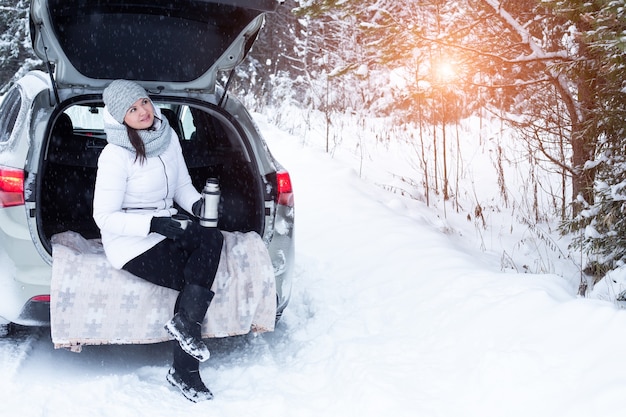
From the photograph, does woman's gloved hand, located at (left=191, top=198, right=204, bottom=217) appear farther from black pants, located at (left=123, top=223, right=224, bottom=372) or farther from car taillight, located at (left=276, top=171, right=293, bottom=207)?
car taillight, located at (left=276, top=171, right=293, bottom=207)

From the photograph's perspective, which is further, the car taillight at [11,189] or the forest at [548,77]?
the forest at [548,77]

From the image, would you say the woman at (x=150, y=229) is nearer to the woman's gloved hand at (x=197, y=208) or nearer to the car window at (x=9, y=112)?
the woman's gloved hand at (x=197, y=208)

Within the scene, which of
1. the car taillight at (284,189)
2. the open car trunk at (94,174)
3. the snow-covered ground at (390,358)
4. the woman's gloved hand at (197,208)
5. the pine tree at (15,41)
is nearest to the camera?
the snow-covered ground at (390,358)

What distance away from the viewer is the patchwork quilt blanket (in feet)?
11.3

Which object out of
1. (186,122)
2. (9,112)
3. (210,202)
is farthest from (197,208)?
(186,122)

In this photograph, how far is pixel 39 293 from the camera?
11.3 feet

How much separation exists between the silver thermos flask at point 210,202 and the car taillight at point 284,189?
1.74ft

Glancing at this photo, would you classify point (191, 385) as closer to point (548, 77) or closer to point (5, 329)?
point (5, 329)

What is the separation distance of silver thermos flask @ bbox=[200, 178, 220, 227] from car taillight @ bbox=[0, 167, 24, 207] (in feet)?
3.35

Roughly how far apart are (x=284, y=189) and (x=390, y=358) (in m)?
1.30

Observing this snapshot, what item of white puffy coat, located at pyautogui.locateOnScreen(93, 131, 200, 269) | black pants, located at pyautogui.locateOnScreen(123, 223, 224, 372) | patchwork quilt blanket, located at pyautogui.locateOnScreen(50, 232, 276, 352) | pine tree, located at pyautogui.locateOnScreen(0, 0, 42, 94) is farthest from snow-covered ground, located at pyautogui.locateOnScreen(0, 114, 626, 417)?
pine tree, located at pyautogui.locateOnScreen(0, 0, 42, 94)

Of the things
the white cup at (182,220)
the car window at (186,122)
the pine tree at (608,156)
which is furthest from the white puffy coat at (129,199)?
the pine tree at (608,156)

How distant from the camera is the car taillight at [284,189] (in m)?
4.09

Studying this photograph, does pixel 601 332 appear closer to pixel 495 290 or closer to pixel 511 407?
pixel 511 407
